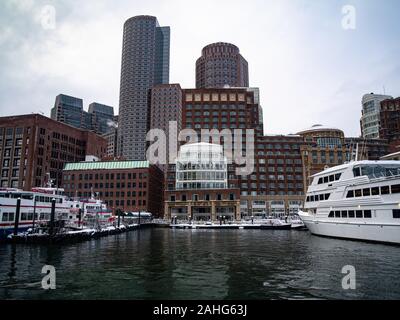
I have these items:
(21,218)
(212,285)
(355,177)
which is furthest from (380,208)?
(21,218)

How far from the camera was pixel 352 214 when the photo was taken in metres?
47.1

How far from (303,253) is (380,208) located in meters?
14.4

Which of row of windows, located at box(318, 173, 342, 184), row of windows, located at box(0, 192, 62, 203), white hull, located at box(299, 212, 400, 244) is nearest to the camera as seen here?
white hull, located at box(299, 212, 400, 244)

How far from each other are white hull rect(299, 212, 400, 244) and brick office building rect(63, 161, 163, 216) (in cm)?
8656

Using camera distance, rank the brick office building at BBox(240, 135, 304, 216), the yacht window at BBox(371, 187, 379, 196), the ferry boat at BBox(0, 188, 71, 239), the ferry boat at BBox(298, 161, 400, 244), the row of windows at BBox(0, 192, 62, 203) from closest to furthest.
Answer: the ferry boat at BBox(298, 161, 400, 244)
the yacht window at BBox(371, 187, 379, 196)
the ferry boat at BBox(0, 188, 71, 239)
the row of windows at BBox(0, 192, 62, 203)
the brick office building at BBox(240, 135, 304, 216)

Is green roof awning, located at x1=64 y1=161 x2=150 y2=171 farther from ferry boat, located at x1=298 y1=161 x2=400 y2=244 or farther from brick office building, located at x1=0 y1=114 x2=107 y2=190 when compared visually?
ferry boat, located at x1=298 y1=161 x2=400 y2=244

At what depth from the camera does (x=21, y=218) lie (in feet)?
183

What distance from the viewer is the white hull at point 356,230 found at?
4012 cm

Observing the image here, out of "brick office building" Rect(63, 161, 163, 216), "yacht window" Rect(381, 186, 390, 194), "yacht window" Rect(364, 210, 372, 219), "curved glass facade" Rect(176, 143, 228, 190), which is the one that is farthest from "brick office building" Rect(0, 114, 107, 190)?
"yacht window" Rect(381, 186, 390, 194)

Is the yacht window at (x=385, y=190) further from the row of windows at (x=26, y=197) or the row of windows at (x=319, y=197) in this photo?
the row of windows at (x=26, y=197)

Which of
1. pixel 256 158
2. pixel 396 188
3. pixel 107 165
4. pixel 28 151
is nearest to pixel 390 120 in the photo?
pixel 256 158

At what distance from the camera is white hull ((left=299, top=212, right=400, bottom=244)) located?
40125 mm
